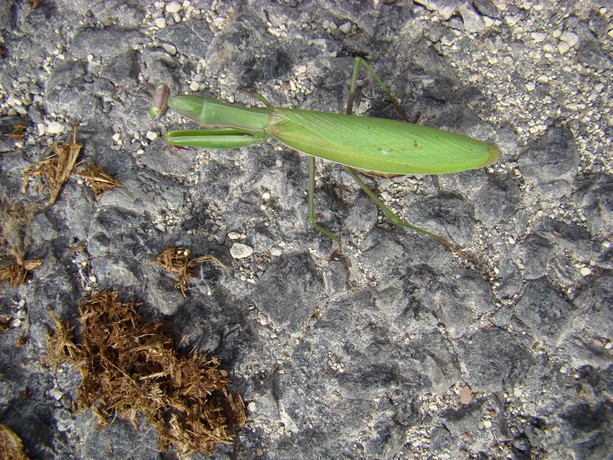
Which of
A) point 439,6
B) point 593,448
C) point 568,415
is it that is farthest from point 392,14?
point 593,448

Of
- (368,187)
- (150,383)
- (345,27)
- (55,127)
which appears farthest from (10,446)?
(345,27)

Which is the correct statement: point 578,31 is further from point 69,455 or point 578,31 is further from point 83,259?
point 69,455

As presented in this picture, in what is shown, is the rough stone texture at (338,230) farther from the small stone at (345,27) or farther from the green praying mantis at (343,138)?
the green praying mantis at (343,138)

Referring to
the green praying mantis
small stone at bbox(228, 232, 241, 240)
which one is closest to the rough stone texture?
small stone at bbox(228, 232, 241, 240)

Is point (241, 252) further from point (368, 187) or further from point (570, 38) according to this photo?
point (570, 38)

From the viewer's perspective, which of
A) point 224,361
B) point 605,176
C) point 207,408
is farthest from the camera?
point 605,176

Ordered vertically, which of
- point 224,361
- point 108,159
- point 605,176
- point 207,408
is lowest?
point 207,408
